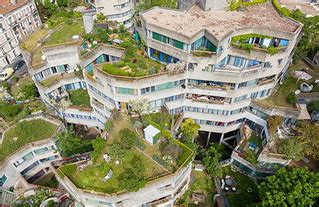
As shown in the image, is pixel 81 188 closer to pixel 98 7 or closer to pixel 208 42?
pixel 208 42

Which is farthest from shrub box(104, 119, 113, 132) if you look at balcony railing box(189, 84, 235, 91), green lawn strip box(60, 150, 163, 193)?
balcony railing box(189, 84, 235, 91)

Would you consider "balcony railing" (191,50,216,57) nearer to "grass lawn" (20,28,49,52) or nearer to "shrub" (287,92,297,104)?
"shrub" (287,92,297,104)

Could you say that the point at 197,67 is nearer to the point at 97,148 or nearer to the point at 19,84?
the point at 97,148

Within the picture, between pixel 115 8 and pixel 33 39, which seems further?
pixel 115 8

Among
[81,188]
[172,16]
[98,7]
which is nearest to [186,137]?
[81,188]

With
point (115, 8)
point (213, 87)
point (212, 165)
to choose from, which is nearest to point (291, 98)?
point (213, 87)

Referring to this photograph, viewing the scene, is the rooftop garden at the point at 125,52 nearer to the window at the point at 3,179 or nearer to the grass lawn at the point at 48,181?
the window at the point at 3,179

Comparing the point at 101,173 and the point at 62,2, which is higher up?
the point at 62,2
